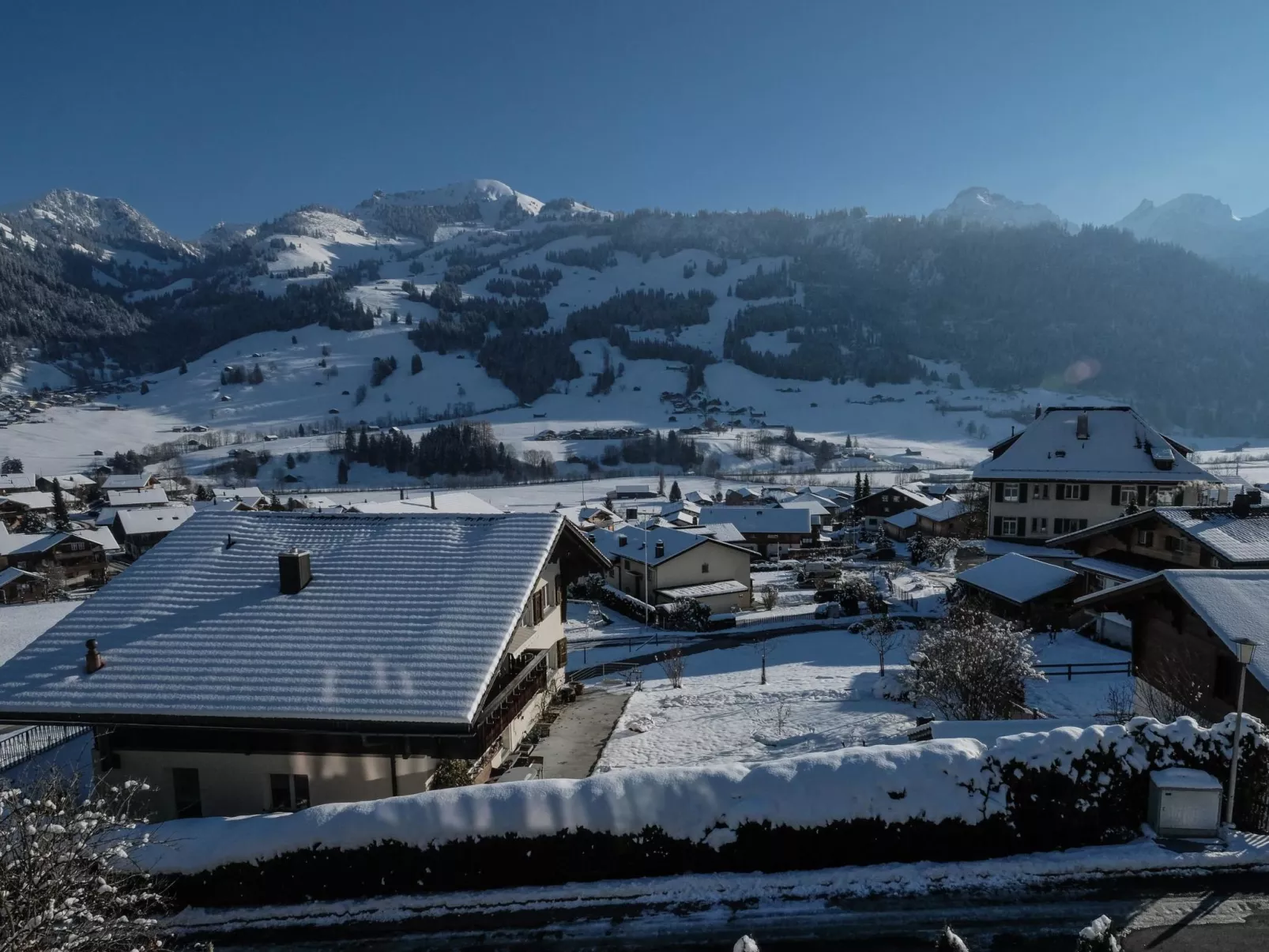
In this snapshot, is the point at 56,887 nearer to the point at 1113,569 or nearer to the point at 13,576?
the point at 1113,569

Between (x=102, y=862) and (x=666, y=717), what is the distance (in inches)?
662

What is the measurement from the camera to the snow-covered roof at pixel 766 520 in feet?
263

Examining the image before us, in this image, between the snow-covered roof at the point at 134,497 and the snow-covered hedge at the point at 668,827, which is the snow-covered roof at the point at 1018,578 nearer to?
the snow-covered hedge at the point at 668,827

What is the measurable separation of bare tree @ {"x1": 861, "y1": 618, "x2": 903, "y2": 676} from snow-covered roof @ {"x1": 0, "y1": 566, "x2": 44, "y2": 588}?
244 feet

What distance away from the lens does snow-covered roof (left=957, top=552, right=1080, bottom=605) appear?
1344 inches

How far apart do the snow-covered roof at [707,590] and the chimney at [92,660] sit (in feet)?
125

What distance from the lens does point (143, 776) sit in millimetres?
14219

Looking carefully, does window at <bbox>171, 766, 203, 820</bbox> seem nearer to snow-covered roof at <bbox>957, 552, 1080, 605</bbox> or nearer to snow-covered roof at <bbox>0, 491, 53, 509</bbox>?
snow-covered roof at <bbox>957, 552, 1080, 605</bbox>

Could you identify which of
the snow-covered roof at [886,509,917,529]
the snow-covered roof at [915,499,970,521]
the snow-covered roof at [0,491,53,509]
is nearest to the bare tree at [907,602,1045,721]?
the snow-covered roof at [915,499,970,521]

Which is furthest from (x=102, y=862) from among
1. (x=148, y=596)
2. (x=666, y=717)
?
(x=666, y=717)

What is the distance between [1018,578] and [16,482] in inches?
6331

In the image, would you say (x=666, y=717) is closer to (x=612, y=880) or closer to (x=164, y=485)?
(x=612, y=880)

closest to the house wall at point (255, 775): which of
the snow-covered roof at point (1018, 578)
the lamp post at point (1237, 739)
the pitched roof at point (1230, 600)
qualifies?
the lamp post at point (1237, 739)

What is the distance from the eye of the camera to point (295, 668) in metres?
14.0
